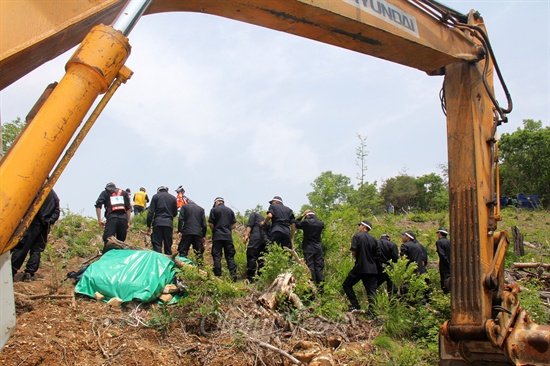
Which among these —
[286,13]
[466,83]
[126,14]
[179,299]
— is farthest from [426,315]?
[126,14]

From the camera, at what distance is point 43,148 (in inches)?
91.6

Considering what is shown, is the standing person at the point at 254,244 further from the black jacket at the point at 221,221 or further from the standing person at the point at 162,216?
the standing person at the point at 162,216

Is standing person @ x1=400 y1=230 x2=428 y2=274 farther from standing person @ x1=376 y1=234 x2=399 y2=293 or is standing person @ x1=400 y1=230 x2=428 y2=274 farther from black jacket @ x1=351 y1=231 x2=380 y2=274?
black jacket @ x1=351 y1=231 x2=380 y2=274

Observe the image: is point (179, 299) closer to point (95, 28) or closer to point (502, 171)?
point (95, 28)

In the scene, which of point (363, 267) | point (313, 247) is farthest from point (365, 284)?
point (313, 247)

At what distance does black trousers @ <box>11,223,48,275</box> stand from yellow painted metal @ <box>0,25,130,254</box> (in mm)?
6221

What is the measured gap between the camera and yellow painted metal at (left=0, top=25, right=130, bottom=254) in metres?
2.20

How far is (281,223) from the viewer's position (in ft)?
33.4


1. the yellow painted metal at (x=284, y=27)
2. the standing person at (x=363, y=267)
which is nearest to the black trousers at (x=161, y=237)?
the standing person at (x=363, y=267)

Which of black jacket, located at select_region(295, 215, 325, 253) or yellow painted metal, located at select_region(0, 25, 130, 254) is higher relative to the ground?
black jacket, located at select_region(295, 215, 325, 253)

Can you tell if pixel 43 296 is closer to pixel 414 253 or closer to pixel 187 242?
pixel 187 242

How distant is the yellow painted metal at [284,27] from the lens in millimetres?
2404

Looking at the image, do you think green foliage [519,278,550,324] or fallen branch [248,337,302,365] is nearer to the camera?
fallen branch [248,337,302,365]

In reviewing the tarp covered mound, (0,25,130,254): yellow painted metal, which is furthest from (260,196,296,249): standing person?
(0,25,130,254): yellow painted metal
